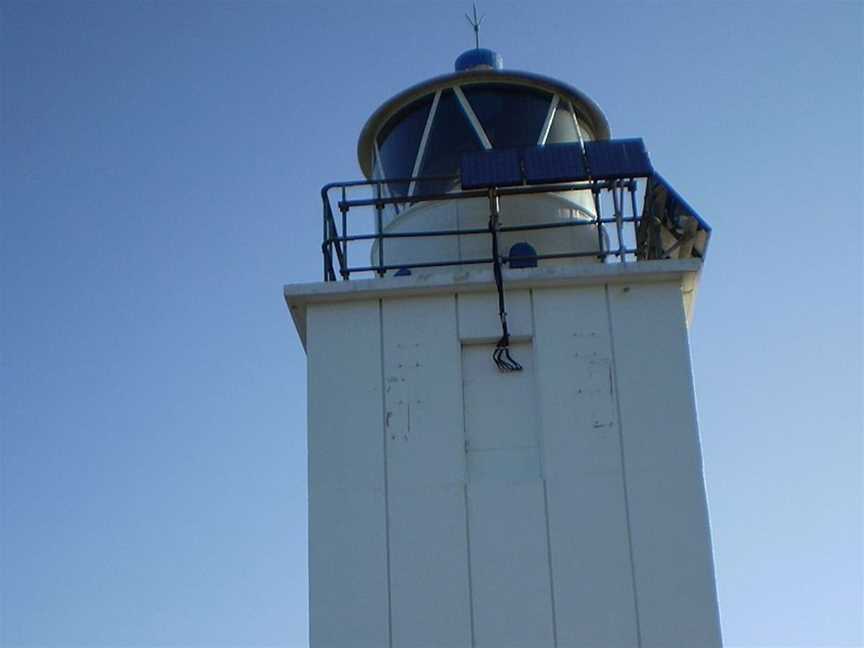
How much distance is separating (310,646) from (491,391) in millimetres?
2697

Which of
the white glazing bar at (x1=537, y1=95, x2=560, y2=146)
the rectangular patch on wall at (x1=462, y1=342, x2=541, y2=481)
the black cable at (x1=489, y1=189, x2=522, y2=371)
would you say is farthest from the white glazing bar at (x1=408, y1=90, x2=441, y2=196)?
the rectangular patch on wall at (x1=462, y1=342, x2=541, y2=481)

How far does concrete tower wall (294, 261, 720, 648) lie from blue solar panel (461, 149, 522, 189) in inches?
43.1

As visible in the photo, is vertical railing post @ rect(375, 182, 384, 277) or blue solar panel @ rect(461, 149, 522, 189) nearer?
vertical railing post @ rect(375, 182, 384, 277)

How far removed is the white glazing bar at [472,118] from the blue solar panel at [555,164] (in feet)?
5.18

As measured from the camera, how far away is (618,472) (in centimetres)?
1124

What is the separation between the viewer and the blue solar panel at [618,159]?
491 inches

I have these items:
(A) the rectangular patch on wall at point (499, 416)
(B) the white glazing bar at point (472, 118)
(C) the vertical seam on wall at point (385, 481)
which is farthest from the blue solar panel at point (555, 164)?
(C) the vertical seam on wall at point (385, 481)

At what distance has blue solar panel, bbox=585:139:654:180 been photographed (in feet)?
40.9

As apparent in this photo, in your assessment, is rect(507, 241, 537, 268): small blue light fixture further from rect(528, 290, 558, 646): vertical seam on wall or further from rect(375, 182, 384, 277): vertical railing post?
rect(375, 182, 384, 277): vertical railing post

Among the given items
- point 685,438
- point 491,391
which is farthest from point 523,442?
point 685,438

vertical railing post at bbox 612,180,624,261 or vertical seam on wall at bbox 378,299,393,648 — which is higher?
vertical railing post at bbox 612,180,624,261

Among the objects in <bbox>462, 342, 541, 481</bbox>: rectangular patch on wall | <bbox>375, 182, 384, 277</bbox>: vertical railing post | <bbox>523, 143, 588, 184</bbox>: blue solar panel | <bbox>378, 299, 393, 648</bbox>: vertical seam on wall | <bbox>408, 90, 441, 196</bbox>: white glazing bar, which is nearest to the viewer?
<bbox>378, 299, 393, 648</bbox>: vertical seam on wall

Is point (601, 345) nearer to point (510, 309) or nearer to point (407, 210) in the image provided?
point (510, 309)

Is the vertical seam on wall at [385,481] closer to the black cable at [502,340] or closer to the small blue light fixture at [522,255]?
the black cable at [502,340]
